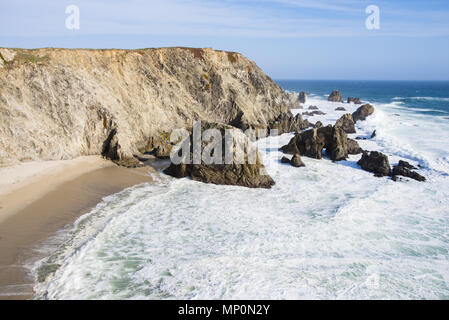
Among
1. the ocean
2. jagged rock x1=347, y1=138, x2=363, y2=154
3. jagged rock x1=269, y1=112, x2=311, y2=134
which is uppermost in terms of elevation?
jagged rock x1=269, y1=112, x2=311, y2=134

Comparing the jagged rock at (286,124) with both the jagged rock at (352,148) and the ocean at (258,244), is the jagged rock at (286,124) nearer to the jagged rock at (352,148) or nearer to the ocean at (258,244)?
the jagged rock at (352,148)

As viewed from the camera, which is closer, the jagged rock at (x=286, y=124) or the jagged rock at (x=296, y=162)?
the jagged rock at (x=296, y=162)

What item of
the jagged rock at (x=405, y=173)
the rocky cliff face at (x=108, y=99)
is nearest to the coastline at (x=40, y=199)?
the rocky cliff face at (x=108, y=99)

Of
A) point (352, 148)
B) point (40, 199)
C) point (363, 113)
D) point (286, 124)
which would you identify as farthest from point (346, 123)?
point (40, 199)

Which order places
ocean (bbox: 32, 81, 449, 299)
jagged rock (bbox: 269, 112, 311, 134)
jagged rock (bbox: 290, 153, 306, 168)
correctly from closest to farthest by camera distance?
ocean (bbox: 32, 81, 449, 299) → jagged rock (bbox: 290, 153, 306, 168) → jagged rock (bbox: 269, 112, 311, 134)

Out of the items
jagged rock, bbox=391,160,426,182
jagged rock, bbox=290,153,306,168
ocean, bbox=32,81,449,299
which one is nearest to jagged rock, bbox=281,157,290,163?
jagged rock, bbox=290,153,306,168

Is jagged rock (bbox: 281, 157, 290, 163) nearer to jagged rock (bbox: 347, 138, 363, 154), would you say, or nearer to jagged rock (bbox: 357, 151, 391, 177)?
jagged rock (bbox: 357, 151, 391, 177)
